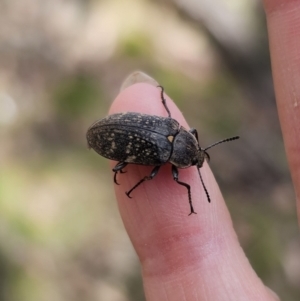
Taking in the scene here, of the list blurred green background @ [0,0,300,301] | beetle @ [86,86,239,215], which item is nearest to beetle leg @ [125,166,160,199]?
beetle @ [86,86,239,215]

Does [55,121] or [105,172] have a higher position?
[55,121]

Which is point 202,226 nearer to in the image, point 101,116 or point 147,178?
point 147,178

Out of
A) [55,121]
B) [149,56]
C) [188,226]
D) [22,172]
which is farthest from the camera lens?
[149,56]

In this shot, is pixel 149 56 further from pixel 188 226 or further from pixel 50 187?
pixel 188 226

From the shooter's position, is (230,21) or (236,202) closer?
(236,202)

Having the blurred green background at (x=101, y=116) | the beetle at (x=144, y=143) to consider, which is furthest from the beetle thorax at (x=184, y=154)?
the blurred green background at (x=101, y=116)

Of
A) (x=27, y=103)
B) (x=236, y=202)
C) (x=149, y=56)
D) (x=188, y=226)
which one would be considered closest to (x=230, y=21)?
(x=149, y=56)

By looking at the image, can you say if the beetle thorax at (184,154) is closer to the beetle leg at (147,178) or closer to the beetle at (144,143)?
the beetle at (144,143)

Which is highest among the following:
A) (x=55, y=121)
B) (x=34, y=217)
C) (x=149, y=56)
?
(x=149, y=56)
